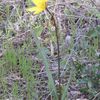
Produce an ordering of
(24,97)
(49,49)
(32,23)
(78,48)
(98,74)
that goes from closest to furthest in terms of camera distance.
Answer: (98,74) → (24,97) → (78,48) → (49,49) → (32,23)

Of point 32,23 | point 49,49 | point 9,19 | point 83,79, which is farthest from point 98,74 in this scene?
point 9,19

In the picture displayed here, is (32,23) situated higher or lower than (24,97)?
higher

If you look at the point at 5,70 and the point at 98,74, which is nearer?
the point at 98,74

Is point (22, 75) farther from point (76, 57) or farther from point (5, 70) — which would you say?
point (76, 57)

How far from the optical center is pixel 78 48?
6.61ft

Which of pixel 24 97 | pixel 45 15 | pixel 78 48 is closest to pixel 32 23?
pixel 45 15

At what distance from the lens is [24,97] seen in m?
1.68

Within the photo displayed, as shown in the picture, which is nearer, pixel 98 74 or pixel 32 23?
pixel 98 74

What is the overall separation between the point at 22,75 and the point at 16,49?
290 mm

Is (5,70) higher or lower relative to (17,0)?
lower

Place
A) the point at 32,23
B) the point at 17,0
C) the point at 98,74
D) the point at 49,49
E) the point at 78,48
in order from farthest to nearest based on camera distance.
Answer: the point at 17,0 → the point at 32,23 → the point at 49,49 → the point at 78,48 → the point at 98,74

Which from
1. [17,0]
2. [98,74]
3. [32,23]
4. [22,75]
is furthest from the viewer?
[17,0]

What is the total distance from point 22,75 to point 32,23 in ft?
1.99

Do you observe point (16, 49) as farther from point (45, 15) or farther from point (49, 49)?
point (45, 15)
